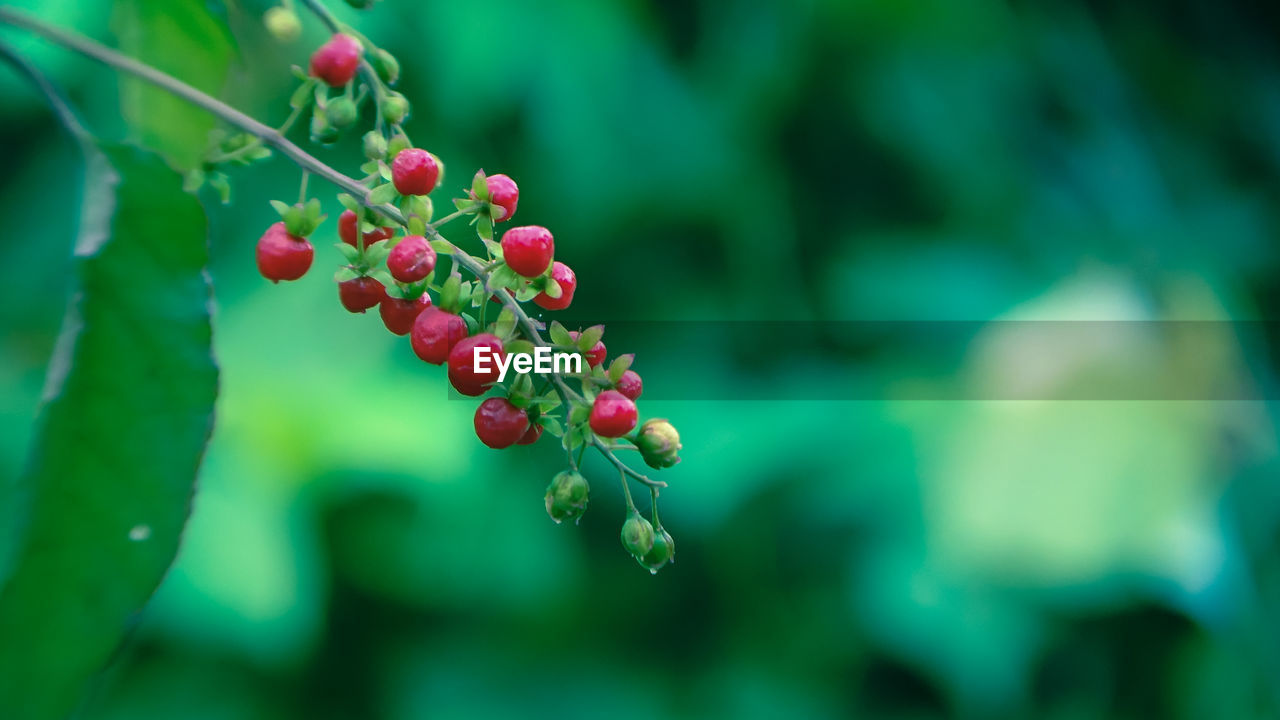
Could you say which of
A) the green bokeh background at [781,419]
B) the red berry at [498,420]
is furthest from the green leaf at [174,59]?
the green bokeh background at [781,419]

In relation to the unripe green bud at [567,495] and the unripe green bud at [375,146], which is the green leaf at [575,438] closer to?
the unripe green bud at [567,495]

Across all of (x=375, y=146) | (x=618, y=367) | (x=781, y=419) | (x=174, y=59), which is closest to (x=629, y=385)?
(x=618, y=367)

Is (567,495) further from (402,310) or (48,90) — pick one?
(48,90)

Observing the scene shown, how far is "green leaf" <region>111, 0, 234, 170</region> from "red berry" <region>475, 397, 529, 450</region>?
17 cm

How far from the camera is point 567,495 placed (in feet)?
0.94

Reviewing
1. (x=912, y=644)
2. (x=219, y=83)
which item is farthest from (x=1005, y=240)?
(x=219, y=83)

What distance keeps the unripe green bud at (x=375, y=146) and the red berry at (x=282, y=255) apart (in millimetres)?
40

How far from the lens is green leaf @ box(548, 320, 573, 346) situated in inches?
11.4

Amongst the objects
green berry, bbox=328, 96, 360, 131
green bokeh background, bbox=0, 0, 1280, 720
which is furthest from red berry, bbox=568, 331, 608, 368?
green bokeh background, bbox=0, 0, 1280, 720

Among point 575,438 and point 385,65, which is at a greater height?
point 385,65

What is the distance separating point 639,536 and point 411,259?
0.12 m

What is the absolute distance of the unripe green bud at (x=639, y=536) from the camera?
295mm

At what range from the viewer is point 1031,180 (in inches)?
49.5

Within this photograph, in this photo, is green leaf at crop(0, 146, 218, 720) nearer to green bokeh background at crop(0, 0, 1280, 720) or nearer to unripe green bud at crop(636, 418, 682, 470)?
unripe green bud at crop(636, 418, 682, 470)
